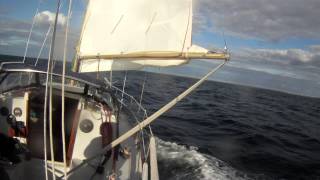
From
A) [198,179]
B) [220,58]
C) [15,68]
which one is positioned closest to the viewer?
[220,58]

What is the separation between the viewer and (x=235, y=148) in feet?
54.9

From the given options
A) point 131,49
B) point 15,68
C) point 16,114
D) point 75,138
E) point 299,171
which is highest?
point 131,49

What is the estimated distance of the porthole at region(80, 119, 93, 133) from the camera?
7762mm

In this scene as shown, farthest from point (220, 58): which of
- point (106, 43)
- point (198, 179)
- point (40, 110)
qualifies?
point (198, 179)

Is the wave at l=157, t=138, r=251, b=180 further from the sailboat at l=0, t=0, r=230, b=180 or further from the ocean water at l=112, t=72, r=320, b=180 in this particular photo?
the sailboat at l=0, t=0, r=230, b=180

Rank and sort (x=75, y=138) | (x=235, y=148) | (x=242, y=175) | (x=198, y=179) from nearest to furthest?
(x=75, y=138) → (x=198, y=179) → (x=242, y=175) → (x=235, y=148)

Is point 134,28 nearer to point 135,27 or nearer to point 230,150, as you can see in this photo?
point 135,27

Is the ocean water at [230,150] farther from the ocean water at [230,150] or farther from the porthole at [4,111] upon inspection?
the porthole at [4,111]

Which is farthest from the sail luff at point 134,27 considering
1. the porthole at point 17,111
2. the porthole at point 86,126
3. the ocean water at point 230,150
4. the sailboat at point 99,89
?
the ocean water at point 230,150

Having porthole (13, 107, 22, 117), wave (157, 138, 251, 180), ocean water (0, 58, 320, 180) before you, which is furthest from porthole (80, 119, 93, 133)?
wave (157, 138, 251, 180)

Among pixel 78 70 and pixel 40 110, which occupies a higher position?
pixel 78 70

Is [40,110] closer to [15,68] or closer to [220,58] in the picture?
[15,68]

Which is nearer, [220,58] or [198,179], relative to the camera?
[220,58]

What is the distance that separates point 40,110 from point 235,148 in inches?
434
